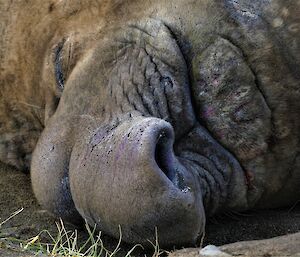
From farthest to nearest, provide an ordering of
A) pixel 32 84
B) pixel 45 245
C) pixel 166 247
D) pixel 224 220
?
pixel 32 84
pixel 224 220
pixel 45 245
pixel 166 247

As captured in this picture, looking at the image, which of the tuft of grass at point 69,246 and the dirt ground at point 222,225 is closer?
the tuft of grass at point 69,246

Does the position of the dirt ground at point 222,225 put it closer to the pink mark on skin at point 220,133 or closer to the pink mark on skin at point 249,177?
the pink mark on skin at point 249,177

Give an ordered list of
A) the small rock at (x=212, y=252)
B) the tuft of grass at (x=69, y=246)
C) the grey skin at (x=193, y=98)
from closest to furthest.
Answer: the small rock at (x=212, y=252) → the tuft of grass at (x=69, y=246) → the grey skin at (x=193, y=98)

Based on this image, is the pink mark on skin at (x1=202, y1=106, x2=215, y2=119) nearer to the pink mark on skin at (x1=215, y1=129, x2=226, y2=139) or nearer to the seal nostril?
the pink mark on skin at (x1=215, y1=129, x2=226, y2=139)

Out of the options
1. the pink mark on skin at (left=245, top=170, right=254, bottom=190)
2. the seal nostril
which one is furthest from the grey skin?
the seal nostril

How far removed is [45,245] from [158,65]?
81cm

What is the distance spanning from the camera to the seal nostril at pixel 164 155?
106 inches

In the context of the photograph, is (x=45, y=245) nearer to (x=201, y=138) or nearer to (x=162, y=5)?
(x=201, y=138)

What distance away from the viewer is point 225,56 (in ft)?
10.3

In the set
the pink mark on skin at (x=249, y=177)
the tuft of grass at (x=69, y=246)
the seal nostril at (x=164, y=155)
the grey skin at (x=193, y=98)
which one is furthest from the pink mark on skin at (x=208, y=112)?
the tuft of grass at (x=69, y=246)

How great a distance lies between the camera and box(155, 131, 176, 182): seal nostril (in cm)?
270

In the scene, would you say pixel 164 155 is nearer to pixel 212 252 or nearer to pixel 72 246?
pixel 212 252

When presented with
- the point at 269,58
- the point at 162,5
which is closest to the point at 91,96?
the point at 162,5

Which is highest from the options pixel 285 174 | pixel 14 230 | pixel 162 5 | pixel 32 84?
pixel 162 5
